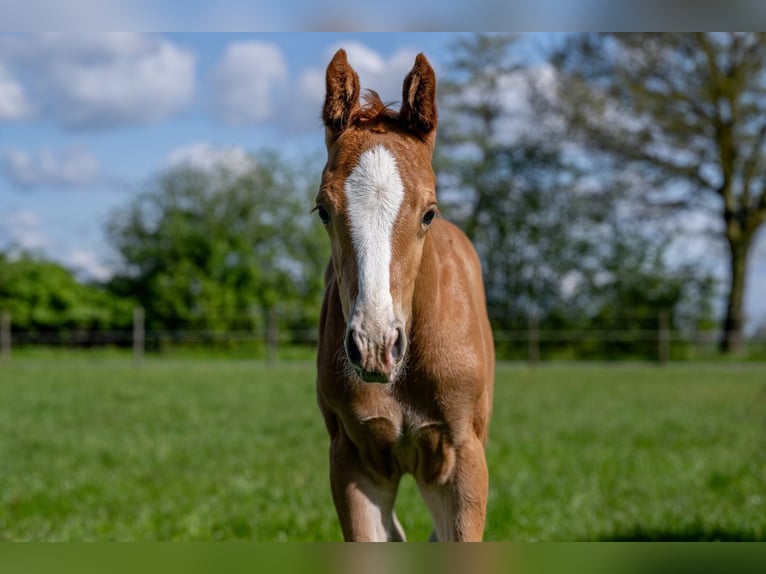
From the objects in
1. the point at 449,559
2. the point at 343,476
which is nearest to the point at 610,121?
the point at 343,476

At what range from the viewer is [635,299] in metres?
22.6

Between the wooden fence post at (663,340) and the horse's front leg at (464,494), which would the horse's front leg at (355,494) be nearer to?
the horse's front leg at (464,494)

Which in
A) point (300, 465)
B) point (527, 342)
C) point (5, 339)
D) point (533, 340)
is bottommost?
point (5, 339)

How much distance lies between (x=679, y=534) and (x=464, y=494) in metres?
2.98

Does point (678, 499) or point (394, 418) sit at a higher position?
point (394, 418)

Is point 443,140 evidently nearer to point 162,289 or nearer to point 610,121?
point 610,121

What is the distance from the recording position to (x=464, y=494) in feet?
8.07

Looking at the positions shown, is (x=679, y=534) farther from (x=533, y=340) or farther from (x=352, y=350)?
(x=533, y=340)

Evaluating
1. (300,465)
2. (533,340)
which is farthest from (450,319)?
(533,340)

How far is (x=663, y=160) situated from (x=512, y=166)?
4.97 meters

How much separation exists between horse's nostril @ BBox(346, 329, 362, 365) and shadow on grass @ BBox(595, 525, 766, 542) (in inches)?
138

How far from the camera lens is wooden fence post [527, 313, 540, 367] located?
69.5 feet

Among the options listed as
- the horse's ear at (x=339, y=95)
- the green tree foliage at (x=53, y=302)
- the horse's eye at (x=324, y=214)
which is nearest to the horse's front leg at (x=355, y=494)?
the horse's eye at (x=324, y=214)

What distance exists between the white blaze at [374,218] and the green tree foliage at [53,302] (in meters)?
25.1
